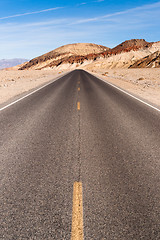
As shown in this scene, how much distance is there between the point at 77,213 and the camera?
3.13m

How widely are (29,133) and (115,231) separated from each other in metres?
4.70

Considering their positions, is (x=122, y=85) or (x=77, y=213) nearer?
A: (x=77, y=213)

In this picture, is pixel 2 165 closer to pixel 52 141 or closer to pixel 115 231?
pixel 52 141

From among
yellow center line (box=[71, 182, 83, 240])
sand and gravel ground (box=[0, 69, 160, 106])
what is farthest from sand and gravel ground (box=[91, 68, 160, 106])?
yellow center line (box=[71, 182, 83, 240])

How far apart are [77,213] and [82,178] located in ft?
3.34

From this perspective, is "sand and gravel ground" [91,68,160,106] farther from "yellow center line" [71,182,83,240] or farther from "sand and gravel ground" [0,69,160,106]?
"yellow center line" [71,182,83,240]

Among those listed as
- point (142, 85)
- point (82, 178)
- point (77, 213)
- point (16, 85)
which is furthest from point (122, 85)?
point (77, 213)

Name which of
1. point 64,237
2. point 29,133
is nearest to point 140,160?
point 64,237

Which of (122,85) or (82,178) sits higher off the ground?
(82,178)

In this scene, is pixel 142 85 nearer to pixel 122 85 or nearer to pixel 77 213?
pixel 122 85

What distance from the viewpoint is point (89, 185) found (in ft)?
12.7

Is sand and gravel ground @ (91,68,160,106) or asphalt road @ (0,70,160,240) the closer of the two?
asphalt road @ (0,70,160,240)

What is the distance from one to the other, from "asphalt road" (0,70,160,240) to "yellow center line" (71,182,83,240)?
0.06m

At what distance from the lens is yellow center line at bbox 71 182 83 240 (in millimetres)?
2754
